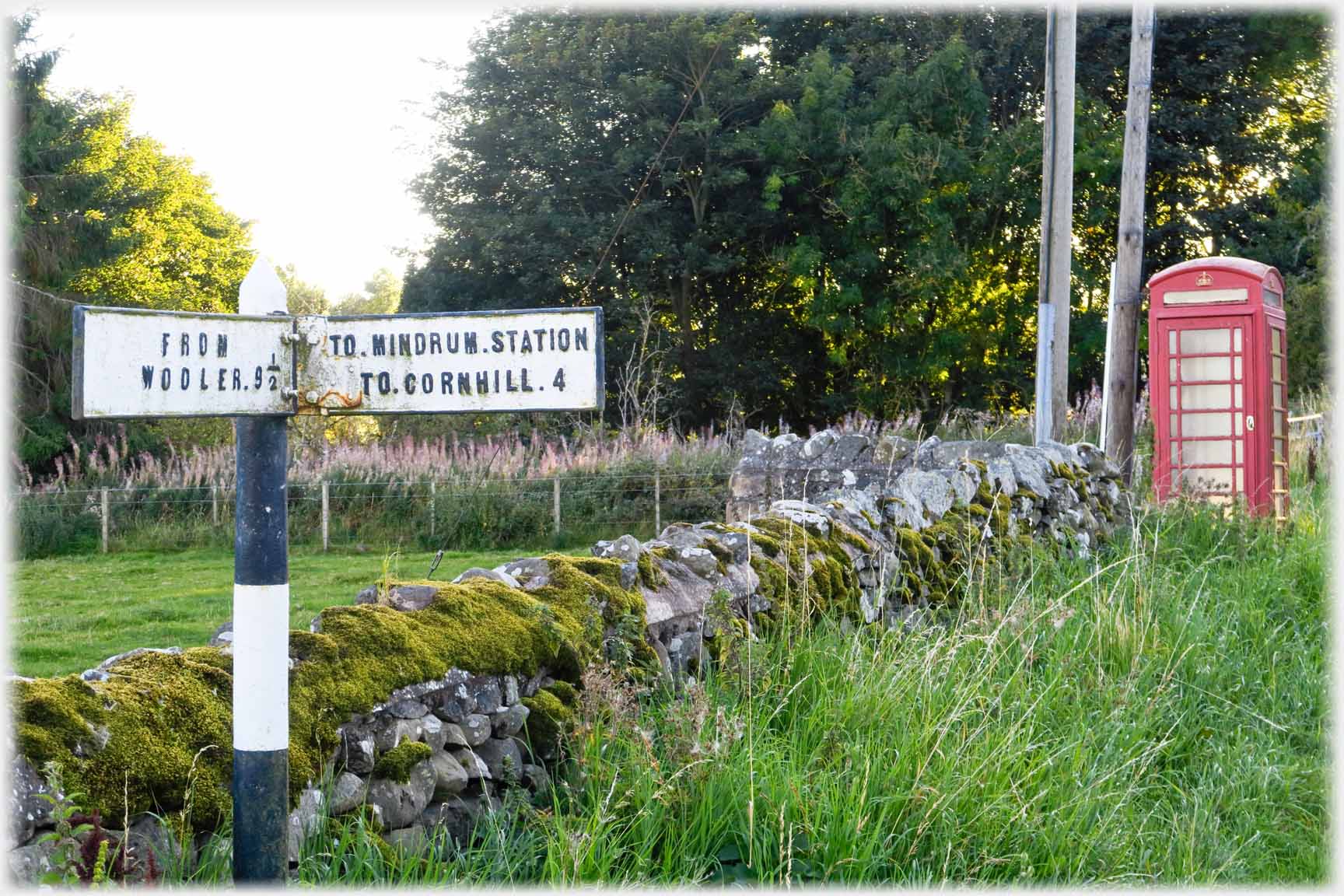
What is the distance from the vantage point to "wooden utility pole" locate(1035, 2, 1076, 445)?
10305mm

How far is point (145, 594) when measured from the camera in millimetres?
9242

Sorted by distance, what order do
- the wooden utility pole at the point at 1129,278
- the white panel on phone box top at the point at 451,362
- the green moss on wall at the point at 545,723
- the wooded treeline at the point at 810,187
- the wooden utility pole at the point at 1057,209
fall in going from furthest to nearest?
the wooded treeline at the point at 810,187 → the wooden utility pole at the point at 1057,209 → the wooden utility pole at the point at 1129,278 → the green moss on wall at the point at 545,723 → the white panel on phone box top at the point at 451,362

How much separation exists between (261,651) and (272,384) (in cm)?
55

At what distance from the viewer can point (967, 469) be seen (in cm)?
630

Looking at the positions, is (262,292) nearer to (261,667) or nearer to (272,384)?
(272,384)

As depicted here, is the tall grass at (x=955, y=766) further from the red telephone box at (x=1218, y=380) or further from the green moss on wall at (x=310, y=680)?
the red telephone box at (x=1218, y=380)

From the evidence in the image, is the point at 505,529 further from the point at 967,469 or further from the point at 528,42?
the point at 528,42

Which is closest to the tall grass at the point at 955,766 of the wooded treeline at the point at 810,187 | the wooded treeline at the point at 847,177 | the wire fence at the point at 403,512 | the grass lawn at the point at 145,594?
the grass lawn at the point at 145,594

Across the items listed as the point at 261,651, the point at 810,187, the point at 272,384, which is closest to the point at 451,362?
→ the point at 272,384

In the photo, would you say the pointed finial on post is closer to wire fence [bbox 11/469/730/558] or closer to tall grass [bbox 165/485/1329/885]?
tall grass [bbox 165/485/1329/885]

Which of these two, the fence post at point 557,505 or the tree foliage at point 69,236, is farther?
the tree foliage at point 69,236

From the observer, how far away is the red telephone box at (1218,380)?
9.01m

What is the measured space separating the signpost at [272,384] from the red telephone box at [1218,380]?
283 inches

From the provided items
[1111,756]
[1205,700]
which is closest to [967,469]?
[1205,700]
